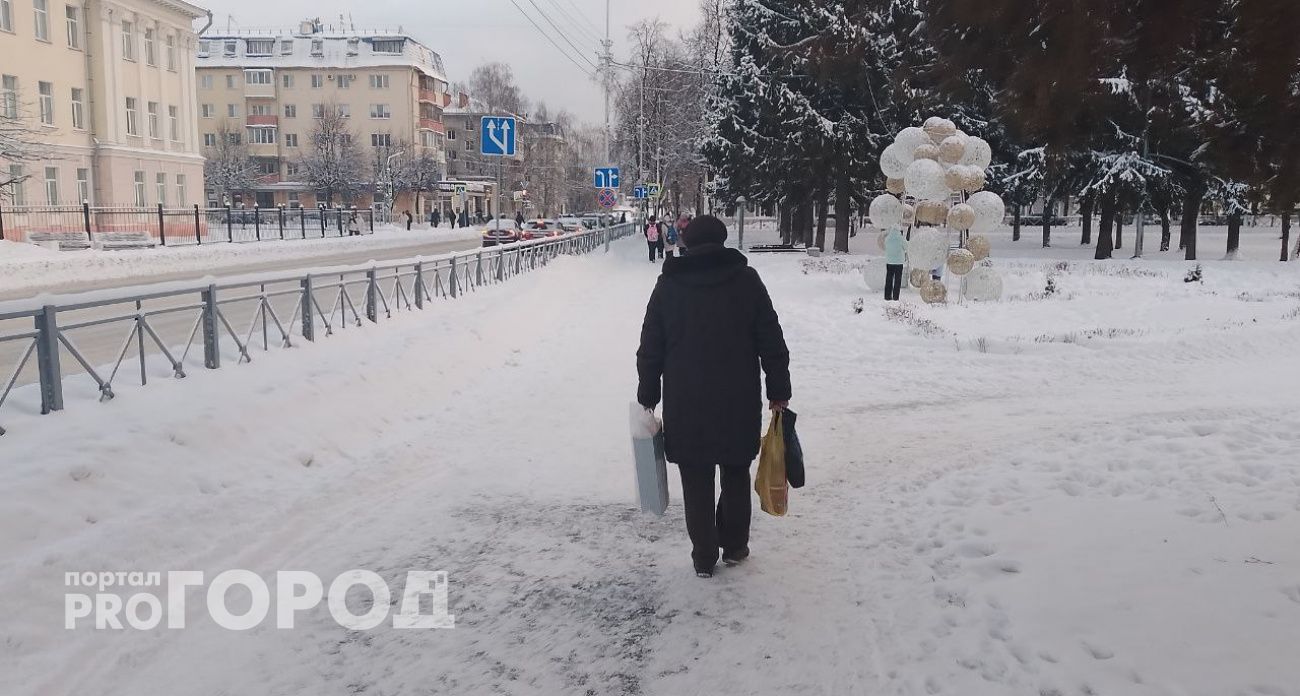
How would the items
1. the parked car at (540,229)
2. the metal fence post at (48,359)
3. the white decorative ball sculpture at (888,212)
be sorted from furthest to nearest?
the parked car at (540,229) → the white decorative ball sculpture at (888,212) → the metal fence post at (48,359)

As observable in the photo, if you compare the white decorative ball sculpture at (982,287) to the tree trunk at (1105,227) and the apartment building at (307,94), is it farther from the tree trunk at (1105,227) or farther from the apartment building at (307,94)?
the apartment building at (307,94)

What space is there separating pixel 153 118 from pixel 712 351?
44.6 meters

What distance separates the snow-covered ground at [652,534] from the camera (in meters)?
3.78

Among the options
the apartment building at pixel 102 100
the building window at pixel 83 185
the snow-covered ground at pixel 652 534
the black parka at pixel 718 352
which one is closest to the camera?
the snow-covered ground at pixel 652 534

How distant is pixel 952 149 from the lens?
17.4 m

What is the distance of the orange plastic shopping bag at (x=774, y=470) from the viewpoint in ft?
15.4

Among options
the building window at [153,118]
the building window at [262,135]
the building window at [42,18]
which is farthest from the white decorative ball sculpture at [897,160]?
the building window at [262,135]

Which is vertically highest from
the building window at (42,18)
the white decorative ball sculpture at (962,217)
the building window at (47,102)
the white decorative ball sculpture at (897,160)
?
the building window at (42,18)

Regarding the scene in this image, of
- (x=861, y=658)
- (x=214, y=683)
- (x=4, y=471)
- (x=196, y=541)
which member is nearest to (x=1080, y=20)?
(x=861, y=658)

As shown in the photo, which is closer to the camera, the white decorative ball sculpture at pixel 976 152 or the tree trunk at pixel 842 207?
the white decorative ball sculpture at pixel 976 152

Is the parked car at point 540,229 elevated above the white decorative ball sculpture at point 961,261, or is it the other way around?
the parked car at point 540,229

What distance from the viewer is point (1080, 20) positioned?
421 centimetres

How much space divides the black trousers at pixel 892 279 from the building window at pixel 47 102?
32365mm

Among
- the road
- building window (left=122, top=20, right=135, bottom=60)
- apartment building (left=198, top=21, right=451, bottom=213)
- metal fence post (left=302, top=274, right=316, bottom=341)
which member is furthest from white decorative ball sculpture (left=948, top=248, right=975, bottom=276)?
apartment building (left=198, top=21, right=451, bottom=213)
